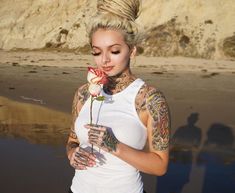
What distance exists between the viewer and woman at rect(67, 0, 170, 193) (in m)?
3.14

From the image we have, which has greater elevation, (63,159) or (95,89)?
(95,89)

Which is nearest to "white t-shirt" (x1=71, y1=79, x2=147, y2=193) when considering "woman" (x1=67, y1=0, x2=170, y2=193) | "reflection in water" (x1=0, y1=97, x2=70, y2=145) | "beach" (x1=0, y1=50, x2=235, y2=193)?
"woman" (x1=67, y1=0, x2=170, y2=193)

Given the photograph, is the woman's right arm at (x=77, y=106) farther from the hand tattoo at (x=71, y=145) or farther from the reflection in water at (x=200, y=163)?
the reflection in water at (x=200, y=163)

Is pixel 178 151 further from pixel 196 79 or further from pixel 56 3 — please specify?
pixel 56 3

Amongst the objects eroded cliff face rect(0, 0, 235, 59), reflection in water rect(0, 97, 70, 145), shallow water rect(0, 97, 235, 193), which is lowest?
reflection in water rect(0, 97, 70, 145)

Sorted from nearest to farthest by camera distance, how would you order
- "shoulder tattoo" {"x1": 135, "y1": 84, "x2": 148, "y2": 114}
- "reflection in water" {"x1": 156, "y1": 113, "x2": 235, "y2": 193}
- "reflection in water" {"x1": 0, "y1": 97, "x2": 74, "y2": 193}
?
"shoulder tattoo" {"x1": 135, "y1": 84, "x2": 148, "y2": 114} → "reflection in water" {"x1": 156, "y1": 113, "x2": 235, "y2": 193} → "reflection in water" {"x1": 0, "y1": 97, "x2": 74, "y2": 193}

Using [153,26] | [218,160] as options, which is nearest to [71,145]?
[218,160]

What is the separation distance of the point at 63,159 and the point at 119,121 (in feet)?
20.8

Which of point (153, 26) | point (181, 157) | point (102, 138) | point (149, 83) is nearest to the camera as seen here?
point (102, 138)

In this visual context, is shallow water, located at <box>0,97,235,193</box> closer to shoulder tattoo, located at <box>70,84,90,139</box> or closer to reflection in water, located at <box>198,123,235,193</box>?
reflection in water, located at <box>198,123,235,193</box>

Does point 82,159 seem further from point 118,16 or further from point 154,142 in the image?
point 118,16

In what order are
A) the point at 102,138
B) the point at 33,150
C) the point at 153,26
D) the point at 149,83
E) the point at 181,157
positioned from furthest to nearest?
the point at 153,26
the point at 149,83
the point at 33,150
the point at 181,157
the point at 102,138

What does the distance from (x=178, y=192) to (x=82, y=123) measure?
182 inches

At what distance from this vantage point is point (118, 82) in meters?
3.44
